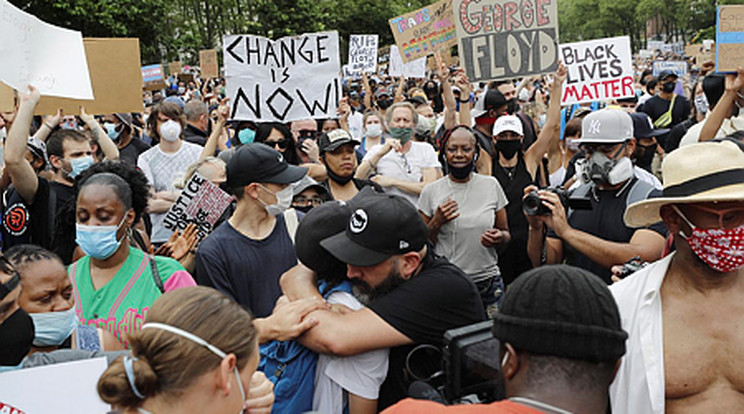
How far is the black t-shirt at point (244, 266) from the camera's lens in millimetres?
3775

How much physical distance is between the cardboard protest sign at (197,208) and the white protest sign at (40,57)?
4.59 ft

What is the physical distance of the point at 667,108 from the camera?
442 inches

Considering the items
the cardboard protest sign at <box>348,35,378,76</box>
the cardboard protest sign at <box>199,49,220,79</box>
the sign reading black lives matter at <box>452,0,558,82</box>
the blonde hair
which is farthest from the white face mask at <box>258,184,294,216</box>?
the cardboard protest sign at <box>348,35,378,76</box>

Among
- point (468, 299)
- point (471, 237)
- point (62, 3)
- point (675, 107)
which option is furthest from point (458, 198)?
point (62, 3)

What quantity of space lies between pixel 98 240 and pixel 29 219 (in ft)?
6.28

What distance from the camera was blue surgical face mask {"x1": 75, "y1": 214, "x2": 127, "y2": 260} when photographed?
11.4 ft

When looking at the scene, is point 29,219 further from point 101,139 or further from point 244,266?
point 244,266

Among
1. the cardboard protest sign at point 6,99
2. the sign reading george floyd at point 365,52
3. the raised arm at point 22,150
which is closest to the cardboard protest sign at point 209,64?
the sign reading george floyd at point 365,52

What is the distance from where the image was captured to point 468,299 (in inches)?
107

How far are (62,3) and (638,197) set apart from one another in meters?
32.7

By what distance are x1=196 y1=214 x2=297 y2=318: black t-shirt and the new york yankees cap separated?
219cm

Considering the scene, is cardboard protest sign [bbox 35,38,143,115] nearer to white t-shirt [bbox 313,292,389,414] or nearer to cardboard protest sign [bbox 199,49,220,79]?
white t-shirt [bbox 313,292,389,414]

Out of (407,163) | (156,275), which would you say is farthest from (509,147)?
(156,275)

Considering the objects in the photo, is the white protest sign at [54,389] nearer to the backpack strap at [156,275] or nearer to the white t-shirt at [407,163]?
the backpack strap at [156,275]
